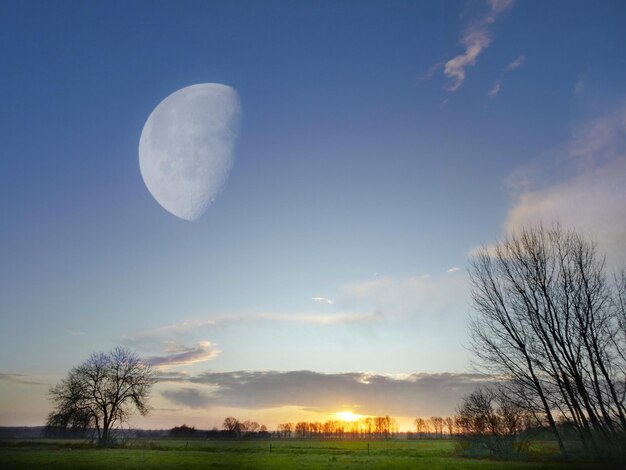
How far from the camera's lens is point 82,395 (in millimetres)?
60219

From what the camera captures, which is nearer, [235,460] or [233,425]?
[235,460]

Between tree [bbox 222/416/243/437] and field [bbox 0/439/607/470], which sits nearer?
field [bbox 0/439/607/470]

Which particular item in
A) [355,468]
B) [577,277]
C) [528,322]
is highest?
[577,277]

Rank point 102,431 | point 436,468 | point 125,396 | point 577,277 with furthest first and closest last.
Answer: point 125,396, point 102,431, point 436,468, point 577,277

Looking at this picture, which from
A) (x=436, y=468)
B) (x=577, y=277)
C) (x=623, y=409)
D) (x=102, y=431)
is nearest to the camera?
(x=623, y=409)

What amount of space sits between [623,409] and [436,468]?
47.9ft

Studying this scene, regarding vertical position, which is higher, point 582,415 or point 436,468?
point 582,415

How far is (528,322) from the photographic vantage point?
21.3 m

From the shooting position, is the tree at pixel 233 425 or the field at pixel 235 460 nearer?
the field at pixel 235 460

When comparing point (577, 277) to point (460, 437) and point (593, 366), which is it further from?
point (460, 437)

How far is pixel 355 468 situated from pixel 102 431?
162 ft

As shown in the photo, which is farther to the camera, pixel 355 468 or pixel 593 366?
pixel 355 468

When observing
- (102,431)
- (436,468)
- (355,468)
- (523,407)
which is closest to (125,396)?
(102,431)

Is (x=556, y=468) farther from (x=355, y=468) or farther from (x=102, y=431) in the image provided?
(x=102, y=431)
